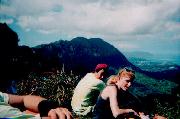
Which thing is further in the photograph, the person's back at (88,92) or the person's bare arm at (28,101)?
the person's back at (88,92)

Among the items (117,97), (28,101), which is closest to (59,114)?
(28,101)

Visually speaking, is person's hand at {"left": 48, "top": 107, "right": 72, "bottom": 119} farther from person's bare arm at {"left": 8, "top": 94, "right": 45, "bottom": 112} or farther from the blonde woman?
the blonde woman

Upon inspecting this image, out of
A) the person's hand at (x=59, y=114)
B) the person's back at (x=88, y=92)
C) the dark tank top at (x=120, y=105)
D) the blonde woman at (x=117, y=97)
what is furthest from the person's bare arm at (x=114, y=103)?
the person's hand at (x=59, y=114)

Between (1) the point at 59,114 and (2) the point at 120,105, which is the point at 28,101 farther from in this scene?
(2) the point at 120,105

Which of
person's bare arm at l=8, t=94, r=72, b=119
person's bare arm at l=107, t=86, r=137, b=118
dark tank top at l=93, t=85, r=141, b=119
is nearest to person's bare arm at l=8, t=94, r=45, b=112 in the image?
person's bare arm at l=8, t=94, r=72, b=119

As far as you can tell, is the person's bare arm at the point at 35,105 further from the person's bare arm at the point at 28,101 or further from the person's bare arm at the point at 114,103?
the person's bare arm at the point at 114,103
